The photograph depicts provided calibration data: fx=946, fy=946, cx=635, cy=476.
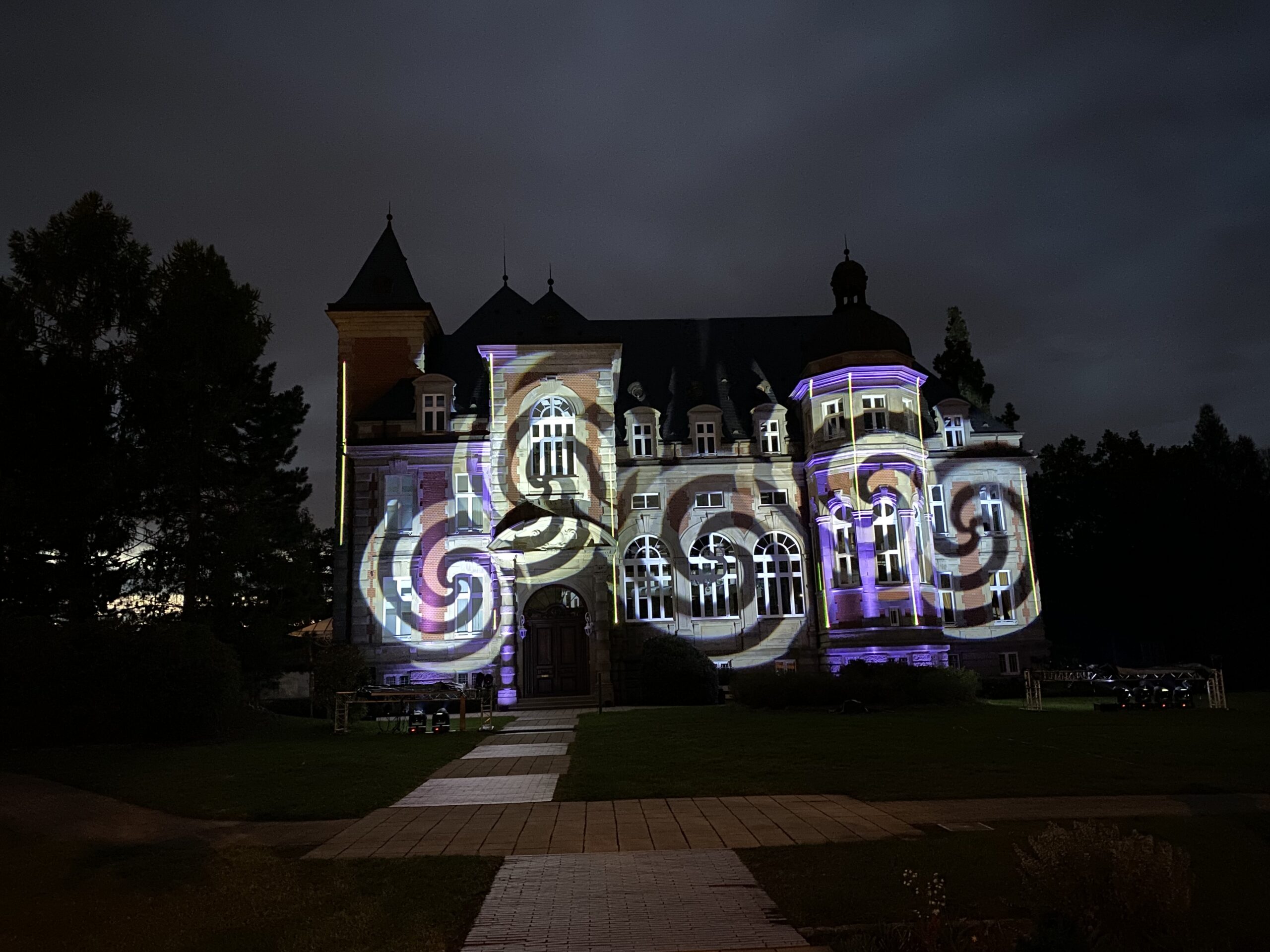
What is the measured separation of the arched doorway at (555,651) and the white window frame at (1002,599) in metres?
17.0

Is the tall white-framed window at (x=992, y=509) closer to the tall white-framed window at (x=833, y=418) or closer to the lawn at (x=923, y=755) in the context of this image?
the tall white-framed window at (x=833, y=418)

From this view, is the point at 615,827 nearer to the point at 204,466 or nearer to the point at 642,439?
the point at 204,466

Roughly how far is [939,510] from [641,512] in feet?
41.5

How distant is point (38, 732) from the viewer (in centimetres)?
2084

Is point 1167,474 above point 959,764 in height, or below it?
above

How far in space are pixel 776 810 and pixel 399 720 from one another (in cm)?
1566

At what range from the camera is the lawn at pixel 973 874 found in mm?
6441

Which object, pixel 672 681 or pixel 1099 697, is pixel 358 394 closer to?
pixel 672 681

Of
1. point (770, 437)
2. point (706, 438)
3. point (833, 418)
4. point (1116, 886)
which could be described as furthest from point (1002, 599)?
point (1116, 886)

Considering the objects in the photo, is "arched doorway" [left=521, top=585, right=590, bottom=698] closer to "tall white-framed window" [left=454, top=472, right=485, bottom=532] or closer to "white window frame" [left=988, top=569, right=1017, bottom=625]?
"tall white-framed window" [left=454, top=472, right=485, bottom=532]

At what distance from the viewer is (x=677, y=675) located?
106 ft

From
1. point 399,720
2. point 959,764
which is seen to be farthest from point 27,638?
point 959,764

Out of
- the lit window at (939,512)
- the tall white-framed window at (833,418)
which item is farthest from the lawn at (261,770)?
the lit window at (939,512)

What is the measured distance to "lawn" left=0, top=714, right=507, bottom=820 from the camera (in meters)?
12.3
